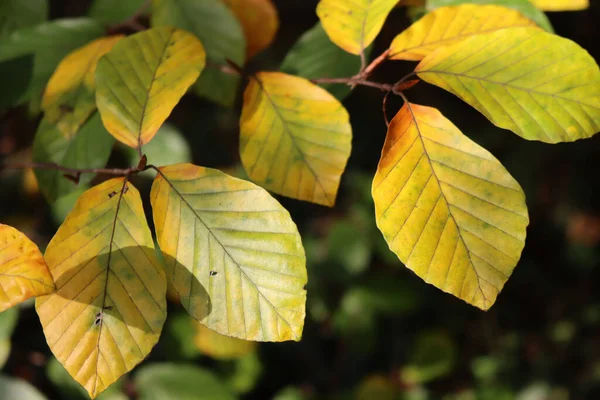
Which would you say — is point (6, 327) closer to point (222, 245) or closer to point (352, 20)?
point (222, 245)

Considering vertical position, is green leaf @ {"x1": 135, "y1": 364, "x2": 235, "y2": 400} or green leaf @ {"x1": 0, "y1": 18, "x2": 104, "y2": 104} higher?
green leaf @ {"x1": 0, "y1": 18, "x2": 104, "y2": 104}

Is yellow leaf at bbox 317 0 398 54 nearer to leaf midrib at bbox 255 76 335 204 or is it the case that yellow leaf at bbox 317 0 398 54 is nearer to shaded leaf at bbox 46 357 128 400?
leaf midrib at bbox 255 76 335 204

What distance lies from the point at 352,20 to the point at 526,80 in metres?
0.20

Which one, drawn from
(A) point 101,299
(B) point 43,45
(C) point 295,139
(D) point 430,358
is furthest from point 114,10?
(D) point 430,358

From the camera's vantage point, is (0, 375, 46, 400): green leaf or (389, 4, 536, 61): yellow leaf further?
(0, 375, 46, 400): green leaf

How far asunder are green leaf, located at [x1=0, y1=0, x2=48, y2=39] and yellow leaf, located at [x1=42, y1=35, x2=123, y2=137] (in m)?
0.16

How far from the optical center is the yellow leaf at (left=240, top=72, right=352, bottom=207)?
0.58 metres

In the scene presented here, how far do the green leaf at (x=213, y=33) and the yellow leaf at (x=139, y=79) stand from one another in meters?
0.19

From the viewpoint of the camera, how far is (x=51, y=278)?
45cm

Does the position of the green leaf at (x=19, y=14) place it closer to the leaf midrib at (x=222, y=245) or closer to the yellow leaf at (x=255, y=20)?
the yellow leaf at (x=255, y=20)

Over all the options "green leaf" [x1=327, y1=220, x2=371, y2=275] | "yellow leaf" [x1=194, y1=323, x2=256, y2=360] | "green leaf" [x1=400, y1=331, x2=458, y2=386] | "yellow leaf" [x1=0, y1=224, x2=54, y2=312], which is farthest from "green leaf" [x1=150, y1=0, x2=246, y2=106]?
"green leaf" [x1=400, y1=331, x2=458, y2=386]

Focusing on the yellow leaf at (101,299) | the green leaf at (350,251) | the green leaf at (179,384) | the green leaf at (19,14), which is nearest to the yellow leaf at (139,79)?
the yellow leaf at (101,299)

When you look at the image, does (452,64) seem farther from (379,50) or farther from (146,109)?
(379,50)

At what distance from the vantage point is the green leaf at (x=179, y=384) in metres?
1.09
